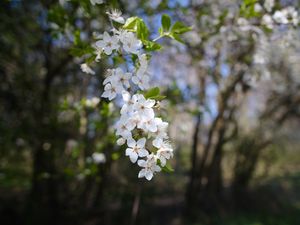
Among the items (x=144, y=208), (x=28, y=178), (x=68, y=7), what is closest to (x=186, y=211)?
(x=144, y=208)

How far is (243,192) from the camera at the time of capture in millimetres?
7637

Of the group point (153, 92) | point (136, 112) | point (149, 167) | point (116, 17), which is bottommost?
point (149, 167)

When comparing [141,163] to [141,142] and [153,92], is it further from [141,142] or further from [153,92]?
[153,92]

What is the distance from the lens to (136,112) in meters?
1.41

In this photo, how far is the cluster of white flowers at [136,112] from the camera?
4.63 feet

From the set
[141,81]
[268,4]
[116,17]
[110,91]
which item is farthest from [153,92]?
[268,4]

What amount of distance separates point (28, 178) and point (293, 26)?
13.8ft

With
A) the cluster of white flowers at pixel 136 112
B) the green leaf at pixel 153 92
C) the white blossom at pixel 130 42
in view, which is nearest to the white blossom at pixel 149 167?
the cluster of white flowers at pixel 136 112

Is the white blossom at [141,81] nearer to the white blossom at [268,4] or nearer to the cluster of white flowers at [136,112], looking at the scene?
the cluster of white flowers at [136,112]

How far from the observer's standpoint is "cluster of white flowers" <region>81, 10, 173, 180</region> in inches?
55.6

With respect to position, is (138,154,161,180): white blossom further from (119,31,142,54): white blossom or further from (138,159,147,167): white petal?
(119,31,142,54): white blossom

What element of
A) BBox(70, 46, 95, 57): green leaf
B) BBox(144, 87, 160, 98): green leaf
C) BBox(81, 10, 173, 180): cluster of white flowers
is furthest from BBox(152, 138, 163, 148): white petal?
BBox(70, 46, 95, 57): green leaf

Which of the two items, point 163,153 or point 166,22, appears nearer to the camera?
point 163,153

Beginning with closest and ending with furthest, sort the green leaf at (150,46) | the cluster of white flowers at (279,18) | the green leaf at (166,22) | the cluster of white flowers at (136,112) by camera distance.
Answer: the cluster of white flowers at (136,112), the green leaf at (150,46), the green leaf at (166,22), the cluster of white flowers at (279,18)
